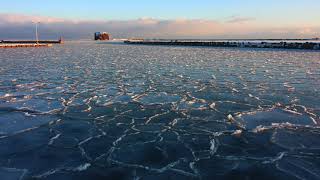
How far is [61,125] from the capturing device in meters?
9.14

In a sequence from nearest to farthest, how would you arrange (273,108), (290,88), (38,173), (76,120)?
(38,173) < (76,120) < (273,108) < (290,88)

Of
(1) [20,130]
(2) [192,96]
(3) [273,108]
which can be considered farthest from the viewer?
(2) [192,96]

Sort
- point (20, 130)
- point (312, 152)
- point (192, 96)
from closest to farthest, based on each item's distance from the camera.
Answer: point (312, 152) < point (20, 130) < point (192, 96)

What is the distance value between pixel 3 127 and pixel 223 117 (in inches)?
235

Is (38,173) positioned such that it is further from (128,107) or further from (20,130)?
(128,107)

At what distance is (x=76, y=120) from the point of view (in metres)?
9.61

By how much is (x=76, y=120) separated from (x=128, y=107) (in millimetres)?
2022

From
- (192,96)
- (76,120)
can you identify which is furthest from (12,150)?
(192,96)

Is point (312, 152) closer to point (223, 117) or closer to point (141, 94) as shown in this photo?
point (223, 117)

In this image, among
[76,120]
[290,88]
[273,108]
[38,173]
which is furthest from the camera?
[290,88]

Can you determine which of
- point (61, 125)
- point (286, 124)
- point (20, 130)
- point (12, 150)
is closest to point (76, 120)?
point (61, 125)

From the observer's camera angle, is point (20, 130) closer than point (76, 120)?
Yes

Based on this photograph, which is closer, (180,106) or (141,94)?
(180,106)

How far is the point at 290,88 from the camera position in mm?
14492
